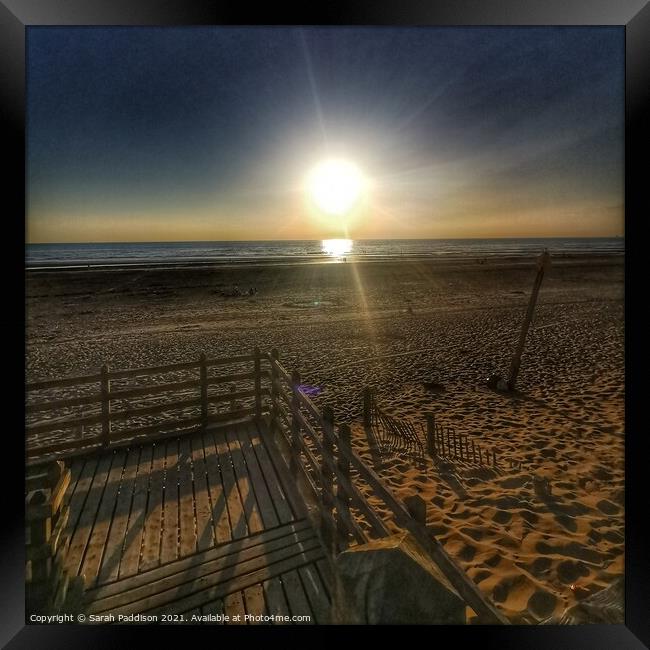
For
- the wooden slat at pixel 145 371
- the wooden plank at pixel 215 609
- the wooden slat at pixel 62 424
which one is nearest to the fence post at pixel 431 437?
the wooden slat at pixel 145 371

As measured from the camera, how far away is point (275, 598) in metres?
2.80

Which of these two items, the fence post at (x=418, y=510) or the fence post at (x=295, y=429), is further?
the fence post at (x=295, y=429)

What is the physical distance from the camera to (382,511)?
4.31 m

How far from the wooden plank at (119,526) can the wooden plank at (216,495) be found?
79 cm

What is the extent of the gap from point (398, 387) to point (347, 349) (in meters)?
3.24

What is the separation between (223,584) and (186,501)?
1097mm

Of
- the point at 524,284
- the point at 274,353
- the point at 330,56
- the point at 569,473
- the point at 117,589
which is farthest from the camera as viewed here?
the point at 524,284

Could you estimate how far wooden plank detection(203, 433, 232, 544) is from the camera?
11.1 ft

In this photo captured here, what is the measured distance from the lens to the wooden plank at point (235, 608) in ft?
8.98

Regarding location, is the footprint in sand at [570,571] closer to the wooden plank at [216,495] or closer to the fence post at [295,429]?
the fence post at [295,429]

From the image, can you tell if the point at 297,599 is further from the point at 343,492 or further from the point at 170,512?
the point at 170,512

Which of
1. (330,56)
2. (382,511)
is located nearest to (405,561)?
(382,511)

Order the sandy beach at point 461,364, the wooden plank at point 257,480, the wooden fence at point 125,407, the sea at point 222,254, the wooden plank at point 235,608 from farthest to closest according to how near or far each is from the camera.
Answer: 1. the sea at point 222,254
2. the wooden fence at point 125,407
3. the sandy beach at point 461,364
4. the wooden plank at point 257,480
5. the wooden plank at point 235,608

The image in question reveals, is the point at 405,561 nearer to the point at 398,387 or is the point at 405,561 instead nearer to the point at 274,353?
the point at 274,353
